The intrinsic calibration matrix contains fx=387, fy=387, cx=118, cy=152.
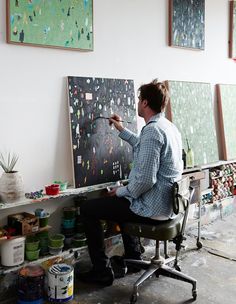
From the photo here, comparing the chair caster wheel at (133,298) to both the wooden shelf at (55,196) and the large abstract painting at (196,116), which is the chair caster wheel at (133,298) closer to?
the wooden shelf at (55,196)

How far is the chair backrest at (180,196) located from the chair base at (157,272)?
0.43m

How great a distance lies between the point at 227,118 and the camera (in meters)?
4.10

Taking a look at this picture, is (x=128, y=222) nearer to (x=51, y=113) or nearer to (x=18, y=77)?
(x=51, y=113)

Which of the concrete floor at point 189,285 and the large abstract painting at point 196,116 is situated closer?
the concrete floor at point 189,285

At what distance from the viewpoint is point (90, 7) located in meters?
2.71

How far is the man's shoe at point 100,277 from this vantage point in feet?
8.52

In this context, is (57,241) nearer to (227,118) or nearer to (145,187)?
(145,187)

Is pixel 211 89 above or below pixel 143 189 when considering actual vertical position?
above

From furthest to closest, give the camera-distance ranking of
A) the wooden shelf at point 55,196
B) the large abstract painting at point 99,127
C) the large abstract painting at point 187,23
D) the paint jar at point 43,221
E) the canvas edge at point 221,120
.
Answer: the canvas edge at point 221,120
the large abstract painting at point 187,23
the large abstract painting at point 99,127
the paint jar at point 43,221
the wooden shelf at point 55,196

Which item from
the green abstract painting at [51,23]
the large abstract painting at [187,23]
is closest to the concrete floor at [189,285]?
the green abstract painting at [51,23]

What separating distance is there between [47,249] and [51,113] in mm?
917

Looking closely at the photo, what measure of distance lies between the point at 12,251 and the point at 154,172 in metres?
0.99

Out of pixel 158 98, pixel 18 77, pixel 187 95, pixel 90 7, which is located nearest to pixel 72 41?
pixel 90 7

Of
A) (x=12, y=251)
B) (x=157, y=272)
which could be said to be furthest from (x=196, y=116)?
(x=12, y=251)
